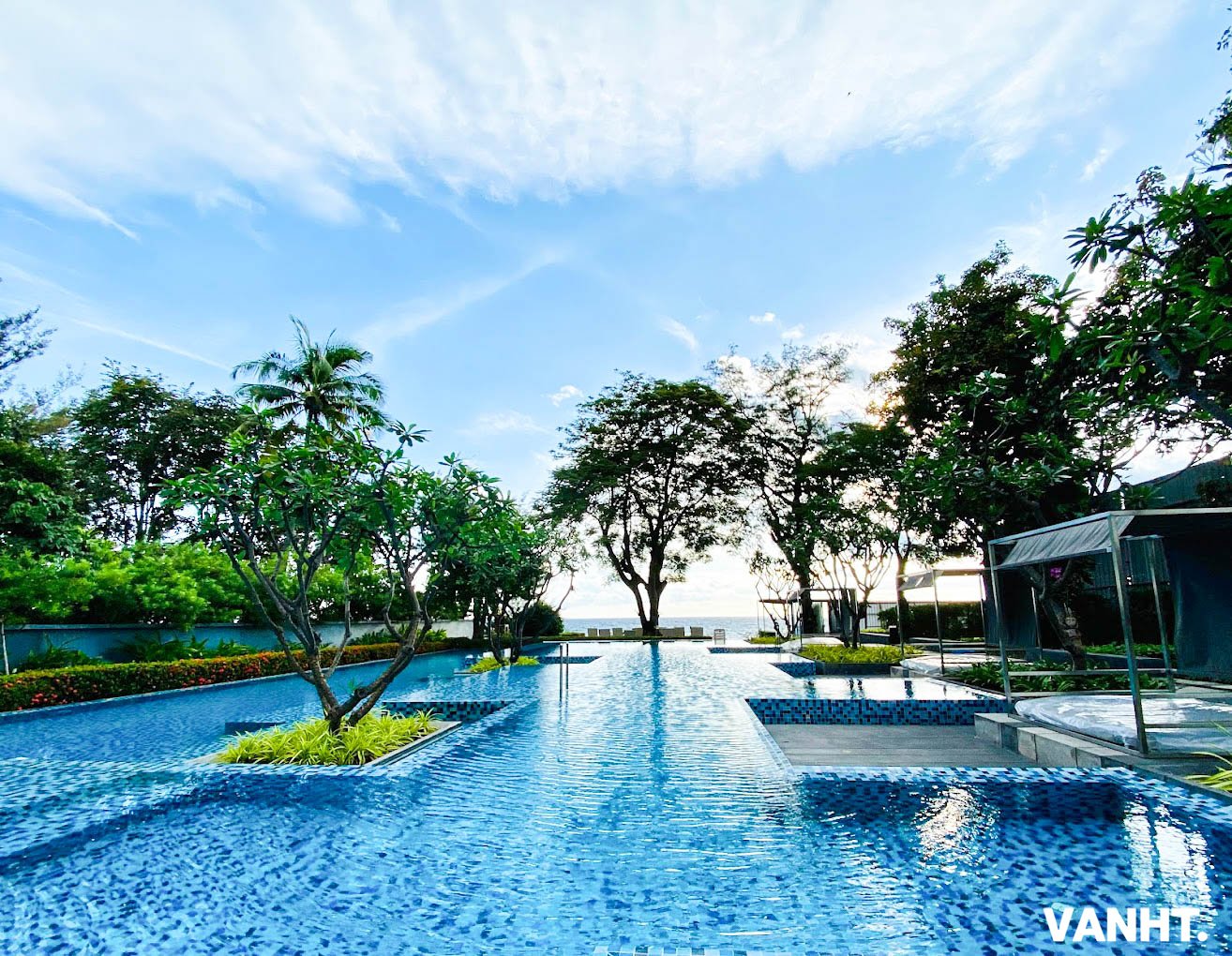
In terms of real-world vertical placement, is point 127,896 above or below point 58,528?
below

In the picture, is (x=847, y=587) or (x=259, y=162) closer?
(x=259, y=162)

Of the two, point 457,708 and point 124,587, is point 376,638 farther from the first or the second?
Answer: point 457,708

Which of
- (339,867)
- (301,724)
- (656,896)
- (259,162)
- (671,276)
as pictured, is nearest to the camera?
(656,896)

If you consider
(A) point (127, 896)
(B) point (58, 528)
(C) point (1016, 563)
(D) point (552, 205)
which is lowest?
(A) point (127, 896)

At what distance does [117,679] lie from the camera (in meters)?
11.7

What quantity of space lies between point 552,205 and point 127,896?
1431 centimetres

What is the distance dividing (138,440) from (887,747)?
26594mm

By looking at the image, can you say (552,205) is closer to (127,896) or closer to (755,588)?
(127,896)

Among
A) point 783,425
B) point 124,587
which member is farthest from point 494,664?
point 783,425

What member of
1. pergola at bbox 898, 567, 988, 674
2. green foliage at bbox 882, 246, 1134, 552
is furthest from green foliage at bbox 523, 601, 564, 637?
pergola at bbox 898, 567, 988, 674

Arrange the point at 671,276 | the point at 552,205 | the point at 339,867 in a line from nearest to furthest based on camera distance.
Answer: the point at 339,867
the point at 552,205
the point at 671,276

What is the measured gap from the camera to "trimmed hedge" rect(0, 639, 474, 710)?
33.9 ft

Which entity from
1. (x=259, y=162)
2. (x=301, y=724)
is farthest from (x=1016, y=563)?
(x=259, y=162)

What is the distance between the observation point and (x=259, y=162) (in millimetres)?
12281
